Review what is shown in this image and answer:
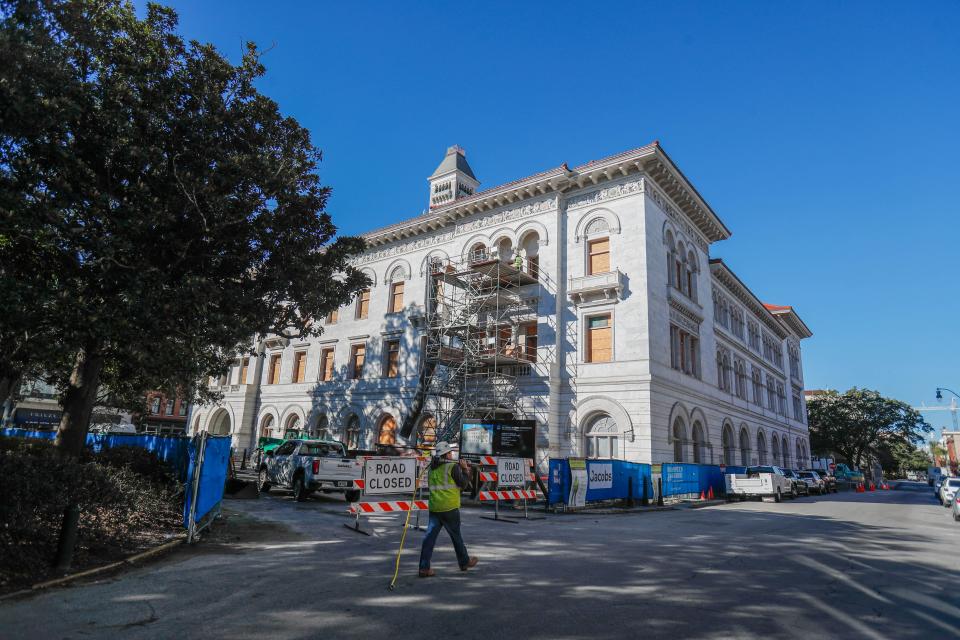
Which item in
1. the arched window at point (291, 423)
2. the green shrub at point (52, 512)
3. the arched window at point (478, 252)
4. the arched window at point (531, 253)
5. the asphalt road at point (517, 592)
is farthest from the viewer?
the arched window at point (291, 423)

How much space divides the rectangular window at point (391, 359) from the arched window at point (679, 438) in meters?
15.3

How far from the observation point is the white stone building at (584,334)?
76.9 ft

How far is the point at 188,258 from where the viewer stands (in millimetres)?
11797

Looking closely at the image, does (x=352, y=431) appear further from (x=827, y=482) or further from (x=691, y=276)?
(x=827, y=482)

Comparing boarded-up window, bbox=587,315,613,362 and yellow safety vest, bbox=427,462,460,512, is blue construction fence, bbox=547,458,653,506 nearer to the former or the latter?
boarded-up window, bbox=587,315,613,362

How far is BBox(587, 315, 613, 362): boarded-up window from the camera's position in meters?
24.0

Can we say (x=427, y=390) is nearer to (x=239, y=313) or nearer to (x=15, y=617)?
(x=239, y=313)

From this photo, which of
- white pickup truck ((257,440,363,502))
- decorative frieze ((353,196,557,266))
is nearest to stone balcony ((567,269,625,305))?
decorative frieze ((353,196,557,266))

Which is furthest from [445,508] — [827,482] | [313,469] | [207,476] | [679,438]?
[827,482]

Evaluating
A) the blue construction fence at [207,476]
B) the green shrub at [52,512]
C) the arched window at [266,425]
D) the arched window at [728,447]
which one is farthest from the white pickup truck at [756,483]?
the arched window at [266,425]

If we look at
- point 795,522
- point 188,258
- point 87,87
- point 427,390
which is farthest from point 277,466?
point 795,522

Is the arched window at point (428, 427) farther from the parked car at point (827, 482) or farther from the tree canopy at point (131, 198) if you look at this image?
the parked car at point (827, 482)

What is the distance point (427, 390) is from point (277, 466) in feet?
33.3

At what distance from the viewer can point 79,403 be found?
11977mm
